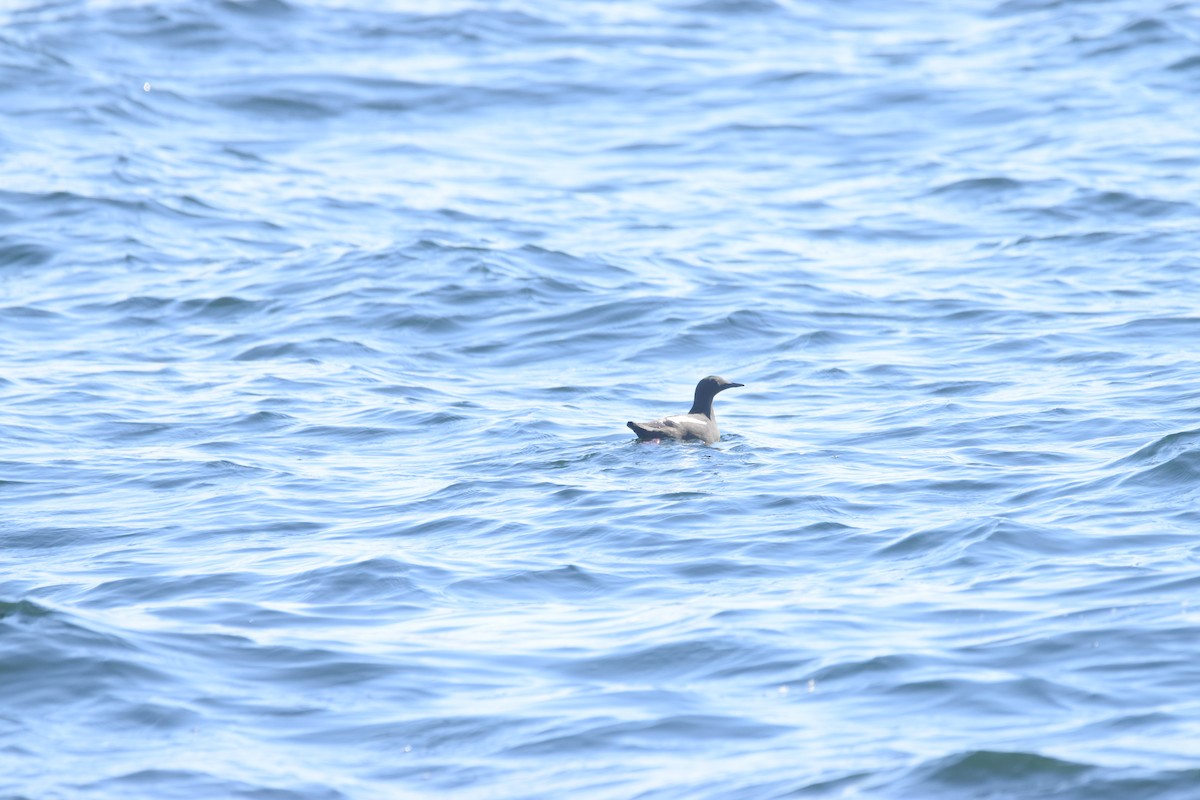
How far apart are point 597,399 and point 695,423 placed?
4.97 feet

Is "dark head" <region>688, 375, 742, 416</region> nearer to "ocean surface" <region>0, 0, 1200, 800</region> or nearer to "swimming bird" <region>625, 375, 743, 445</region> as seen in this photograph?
"swimming bird" <region>625, 375, 743, 445</region>

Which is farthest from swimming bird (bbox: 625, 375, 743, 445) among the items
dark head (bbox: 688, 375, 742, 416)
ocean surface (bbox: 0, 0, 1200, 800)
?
ocean surface (bbox: 0, 0, 1200, 800)

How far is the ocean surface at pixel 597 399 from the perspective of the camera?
7723 mm

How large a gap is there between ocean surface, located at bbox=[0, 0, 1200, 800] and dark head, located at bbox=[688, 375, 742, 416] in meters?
0.42

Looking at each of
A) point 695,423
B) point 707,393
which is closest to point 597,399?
point 707,393

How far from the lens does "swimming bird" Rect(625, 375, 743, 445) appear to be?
12.9m

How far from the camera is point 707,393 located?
1374 cm

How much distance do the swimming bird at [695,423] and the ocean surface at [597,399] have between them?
0.16 meters

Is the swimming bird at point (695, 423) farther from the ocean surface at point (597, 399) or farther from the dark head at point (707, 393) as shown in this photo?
the ocean surface at point (597, 399)

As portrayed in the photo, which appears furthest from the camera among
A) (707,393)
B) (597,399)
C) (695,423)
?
(597,399)

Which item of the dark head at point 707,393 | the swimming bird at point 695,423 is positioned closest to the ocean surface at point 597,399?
the swimming bird at point 695,423

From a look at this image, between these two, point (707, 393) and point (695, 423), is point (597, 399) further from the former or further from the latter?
point (695, 423)

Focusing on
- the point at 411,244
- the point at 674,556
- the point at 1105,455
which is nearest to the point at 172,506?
the point at 674,556

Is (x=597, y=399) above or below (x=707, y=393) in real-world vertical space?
below
